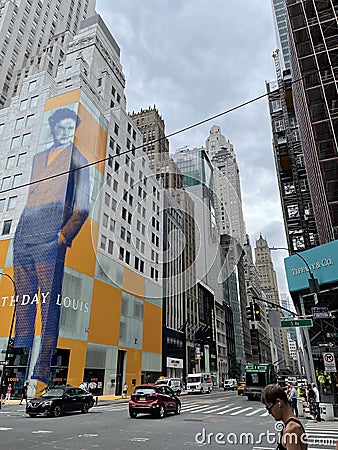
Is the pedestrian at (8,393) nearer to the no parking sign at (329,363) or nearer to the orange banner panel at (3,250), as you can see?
the orange banner panel at (3,250)

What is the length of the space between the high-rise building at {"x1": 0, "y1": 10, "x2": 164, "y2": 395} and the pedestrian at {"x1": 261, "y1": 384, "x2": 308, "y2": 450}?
1126 inches

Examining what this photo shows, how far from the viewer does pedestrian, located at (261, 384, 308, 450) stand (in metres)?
3.11

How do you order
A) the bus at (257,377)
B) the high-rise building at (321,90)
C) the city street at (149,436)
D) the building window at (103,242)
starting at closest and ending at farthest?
the city street at (149,436)
the high-rise building at (321,90)
the bus at (257,377)
the building window at (103,242)

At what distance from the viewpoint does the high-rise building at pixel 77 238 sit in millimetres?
34031

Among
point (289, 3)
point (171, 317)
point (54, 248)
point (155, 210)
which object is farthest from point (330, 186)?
point (171, 317)

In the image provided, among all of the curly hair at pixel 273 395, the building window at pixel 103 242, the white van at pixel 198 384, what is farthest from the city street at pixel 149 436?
the white van at pixel 198 384

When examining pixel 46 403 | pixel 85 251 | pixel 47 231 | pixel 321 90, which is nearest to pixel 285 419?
pixel 46 403

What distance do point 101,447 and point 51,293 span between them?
86.1 ft

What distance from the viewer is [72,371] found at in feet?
114

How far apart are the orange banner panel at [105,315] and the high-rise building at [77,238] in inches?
4.8

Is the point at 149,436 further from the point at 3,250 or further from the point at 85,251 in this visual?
the point at 3,250

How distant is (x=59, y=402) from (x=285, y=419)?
18.1 m

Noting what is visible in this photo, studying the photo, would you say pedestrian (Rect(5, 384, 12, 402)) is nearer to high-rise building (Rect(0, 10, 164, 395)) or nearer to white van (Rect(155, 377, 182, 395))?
high-rise building (Rect(0, 10, 164, 395))

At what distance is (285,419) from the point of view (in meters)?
3.37
